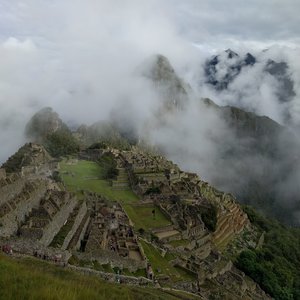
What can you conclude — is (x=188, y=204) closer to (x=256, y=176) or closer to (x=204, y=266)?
(x=204, y=266)

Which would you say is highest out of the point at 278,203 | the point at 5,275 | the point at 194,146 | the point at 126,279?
the point at 5,275

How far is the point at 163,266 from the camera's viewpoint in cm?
A: 2670

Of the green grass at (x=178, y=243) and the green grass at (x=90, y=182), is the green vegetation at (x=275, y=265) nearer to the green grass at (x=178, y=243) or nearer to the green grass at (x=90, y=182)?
the green grass at (x=178, y=243)

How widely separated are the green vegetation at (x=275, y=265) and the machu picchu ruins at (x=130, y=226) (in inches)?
70.6

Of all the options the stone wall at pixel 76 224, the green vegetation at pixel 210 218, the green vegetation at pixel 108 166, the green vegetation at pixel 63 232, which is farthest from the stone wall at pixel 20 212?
the green vegetation at pixel 108 166

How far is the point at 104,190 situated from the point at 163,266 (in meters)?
22.4

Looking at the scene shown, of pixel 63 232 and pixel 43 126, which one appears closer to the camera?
pixel 63 232

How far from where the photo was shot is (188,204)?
44906 mm

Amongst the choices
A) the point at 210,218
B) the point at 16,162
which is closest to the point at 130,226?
the point at 210,218

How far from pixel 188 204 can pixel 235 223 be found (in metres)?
7.50

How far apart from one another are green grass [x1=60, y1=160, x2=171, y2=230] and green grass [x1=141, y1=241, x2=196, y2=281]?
624cm

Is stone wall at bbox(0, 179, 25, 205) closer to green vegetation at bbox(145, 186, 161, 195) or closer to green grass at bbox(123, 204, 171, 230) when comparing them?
green grass at bbox(123, 204, 171, 230)

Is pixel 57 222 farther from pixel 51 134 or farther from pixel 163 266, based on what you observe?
pixel 51 134

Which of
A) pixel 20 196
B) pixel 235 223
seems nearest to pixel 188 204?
pixel 235 223
